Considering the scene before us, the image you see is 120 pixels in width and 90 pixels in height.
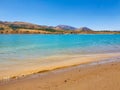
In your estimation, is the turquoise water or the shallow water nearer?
the shallow water

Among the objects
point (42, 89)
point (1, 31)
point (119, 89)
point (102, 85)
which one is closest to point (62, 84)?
point (42, 89)

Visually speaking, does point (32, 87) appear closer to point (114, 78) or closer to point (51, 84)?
point (51, 84)

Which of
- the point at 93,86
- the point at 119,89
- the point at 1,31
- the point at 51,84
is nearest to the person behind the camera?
the point at 119,89

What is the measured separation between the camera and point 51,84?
8.20 meters

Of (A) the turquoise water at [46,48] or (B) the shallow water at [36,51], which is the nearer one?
(B) the shallow water at [36,51]

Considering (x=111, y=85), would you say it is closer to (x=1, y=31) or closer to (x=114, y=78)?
(x=114, y=78)

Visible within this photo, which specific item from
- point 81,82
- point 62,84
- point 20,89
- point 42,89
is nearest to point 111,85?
point 81,82

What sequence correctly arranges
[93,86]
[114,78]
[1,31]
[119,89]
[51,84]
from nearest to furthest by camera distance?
[119,89] < [93,86] < [51,84] < [114,78] < [1,31]

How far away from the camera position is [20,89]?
752cm

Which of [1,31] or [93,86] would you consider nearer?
[93,86]

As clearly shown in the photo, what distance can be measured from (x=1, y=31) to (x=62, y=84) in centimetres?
19850

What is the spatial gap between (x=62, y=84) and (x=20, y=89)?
5.19 ft

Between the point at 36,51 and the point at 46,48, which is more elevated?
the point at 36,51

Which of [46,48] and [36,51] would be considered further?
[46,48]
